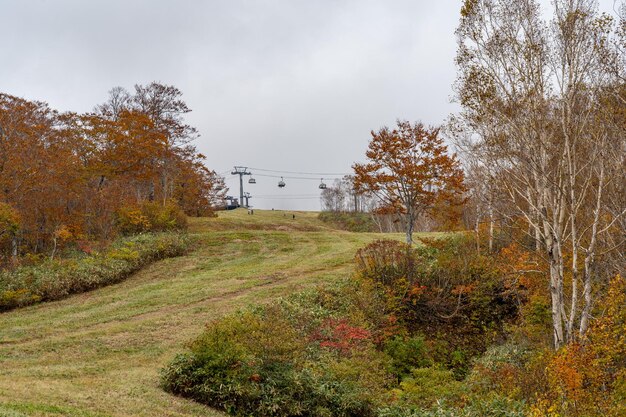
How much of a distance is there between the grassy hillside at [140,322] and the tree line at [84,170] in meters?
4.52

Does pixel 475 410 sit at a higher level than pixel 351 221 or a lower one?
lower

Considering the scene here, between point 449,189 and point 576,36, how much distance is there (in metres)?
12.0

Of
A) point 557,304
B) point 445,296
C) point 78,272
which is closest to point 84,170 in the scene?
point 78,272

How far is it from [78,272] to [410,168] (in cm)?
1659

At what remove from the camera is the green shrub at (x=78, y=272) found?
68.5 feet

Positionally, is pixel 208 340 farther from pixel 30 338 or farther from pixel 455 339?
pixel 455 339

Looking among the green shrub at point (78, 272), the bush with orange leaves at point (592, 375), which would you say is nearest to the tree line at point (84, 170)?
the green shrub at point (78, 272)

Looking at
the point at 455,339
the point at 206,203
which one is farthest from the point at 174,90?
the point at 455,339

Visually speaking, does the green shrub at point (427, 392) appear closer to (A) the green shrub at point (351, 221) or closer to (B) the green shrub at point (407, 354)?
(B) the green shrub at point (407, 354)

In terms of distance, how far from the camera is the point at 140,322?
17.8 m

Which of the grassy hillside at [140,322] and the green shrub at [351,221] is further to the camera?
the green shrub at [351,221]

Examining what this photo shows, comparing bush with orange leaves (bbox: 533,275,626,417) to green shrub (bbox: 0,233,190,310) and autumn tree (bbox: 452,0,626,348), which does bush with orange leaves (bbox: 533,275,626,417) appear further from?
green shrub (bbox: 0,233,190,310)

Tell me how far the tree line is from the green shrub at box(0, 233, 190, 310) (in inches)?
59.3

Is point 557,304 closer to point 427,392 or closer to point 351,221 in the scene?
point 427,392
